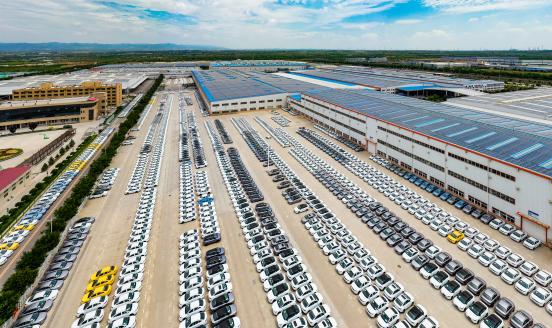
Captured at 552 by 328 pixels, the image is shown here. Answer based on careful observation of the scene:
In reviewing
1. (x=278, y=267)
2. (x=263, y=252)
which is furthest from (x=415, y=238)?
(x=263, y=252)

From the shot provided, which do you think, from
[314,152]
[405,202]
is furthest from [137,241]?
[314,152]

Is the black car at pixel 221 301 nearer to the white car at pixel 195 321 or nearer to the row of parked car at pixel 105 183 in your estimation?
the white car at pixel 195 321

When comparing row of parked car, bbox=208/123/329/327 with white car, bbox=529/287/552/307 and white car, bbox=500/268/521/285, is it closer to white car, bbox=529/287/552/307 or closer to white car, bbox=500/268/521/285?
white car, bbox=500/268/521/285

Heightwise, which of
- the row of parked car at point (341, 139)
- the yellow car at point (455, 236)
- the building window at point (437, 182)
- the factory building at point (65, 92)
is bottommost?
the yellow car at point (455, 236)

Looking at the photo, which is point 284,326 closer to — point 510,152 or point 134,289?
point 134,289

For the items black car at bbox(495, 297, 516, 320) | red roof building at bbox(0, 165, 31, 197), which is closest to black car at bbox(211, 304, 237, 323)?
black car at bbox(495, 297, 516, 320)

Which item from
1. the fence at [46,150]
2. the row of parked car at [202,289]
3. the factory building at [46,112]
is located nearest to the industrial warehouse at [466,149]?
the row of parked car at [202,289]
